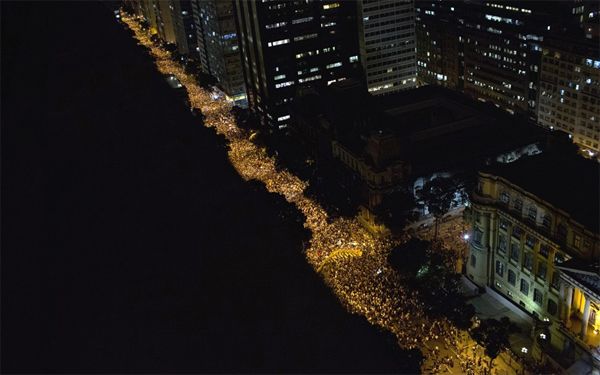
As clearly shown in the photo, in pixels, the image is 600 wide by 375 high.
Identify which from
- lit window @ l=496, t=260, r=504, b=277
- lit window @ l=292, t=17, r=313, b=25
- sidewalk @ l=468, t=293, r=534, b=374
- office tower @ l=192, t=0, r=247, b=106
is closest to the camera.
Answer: sidewalk @ l=468, t=293, r=534, b=374

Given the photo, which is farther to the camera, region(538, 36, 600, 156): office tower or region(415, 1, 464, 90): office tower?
region(415, 1, 464, 90): office tower

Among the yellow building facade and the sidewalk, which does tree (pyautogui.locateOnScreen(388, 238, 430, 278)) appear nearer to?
the yellow building facade

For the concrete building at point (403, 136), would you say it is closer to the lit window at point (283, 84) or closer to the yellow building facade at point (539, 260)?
the lit window at point (283, 84)

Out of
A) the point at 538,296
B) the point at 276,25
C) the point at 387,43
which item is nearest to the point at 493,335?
the point at 538,296

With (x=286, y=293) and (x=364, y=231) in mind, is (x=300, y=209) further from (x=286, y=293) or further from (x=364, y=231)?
(x=286, y=293)

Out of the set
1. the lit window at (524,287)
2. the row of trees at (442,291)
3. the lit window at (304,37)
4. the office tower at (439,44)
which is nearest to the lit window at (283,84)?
the lit window at (304,37)

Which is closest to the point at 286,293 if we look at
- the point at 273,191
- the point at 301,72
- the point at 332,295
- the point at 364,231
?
the point at 332,295

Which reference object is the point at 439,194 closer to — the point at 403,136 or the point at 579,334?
the point at 403,136

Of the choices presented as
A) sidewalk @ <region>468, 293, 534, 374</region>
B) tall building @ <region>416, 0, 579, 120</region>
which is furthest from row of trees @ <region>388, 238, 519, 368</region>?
tall building @ <region>416, 0, 579, 120</region>
